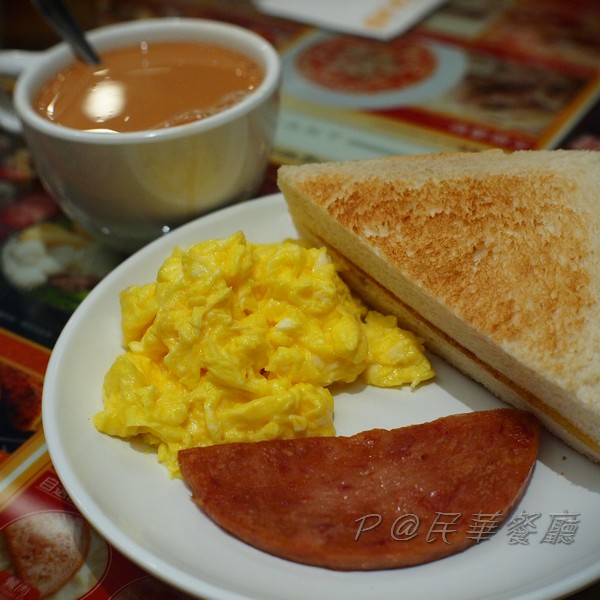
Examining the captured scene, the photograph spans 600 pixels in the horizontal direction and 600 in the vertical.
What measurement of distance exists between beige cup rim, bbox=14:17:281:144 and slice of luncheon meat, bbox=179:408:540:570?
0.82 meters

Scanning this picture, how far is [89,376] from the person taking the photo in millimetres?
1492

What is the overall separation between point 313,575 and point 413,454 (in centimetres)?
32

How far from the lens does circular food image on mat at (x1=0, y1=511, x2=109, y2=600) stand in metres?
1.27

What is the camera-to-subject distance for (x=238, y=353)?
1.34 m

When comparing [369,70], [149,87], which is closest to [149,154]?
[149,87]

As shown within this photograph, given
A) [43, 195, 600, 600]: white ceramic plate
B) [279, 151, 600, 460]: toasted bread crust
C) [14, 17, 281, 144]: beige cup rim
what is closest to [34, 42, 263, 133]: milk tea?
[14, 17, 281, 144]: beige cup rim

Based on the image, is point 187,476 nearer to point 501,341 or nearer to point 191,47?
point 501,341

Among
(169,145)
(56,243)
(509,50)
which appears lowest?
(56,243)

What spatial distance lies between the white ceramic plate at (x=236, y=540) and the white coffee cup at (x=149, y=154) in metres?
0.30

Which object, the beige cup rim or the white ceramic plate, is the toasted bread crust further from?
the beige cup rim

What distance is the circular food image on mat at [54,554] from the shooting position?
1.27 metres

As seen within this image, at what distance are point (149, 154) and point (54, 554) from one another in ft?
3.16

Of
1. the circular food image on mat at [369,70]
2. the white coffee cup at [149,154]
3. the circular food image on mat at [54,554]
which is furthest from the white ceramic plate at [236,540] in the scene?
the circular food image on mat at [369,70]

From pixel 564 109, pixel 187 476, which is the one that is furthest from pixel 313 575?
pixel 564 109
